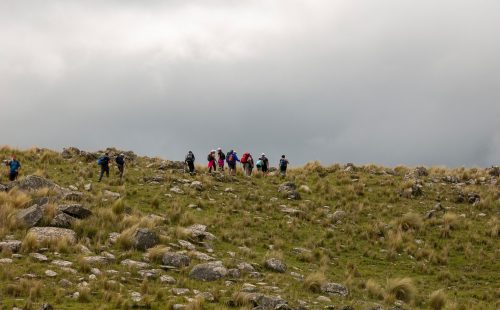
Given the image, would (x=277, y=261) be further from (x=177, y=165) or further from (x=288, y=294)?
(x=177, y=165)

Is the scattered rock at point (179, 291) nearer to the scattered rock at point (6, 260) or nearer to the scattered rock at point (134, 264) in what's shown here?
the scattered rock at point (134, 264)

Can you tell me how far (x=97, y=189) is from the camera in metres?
30.1

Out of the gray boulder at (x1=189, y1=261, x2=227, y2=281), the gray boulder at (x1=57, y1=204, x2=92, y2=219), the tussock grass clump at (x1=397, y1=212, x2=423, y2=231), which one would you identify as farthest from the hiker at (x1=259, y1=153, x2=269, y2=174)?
the gray boulder at (x1=189, y1=261, x2=227, y2=281)

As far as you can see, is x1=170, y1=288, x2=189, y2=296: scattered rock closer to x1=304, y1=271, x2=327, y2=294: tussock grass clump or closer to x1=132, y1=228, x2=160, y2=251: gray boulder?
x1=132, y1=228, x2=160, y2=251: gray boulder

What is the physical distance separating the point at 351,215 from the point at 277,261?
39.9 feet

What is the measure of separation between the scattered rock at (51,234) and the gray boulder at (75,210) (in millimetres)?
2016

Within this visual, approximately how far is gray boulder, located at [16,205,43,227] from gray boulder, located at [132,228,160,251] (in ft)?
13.5

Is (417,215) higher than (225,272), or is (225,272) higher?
(417,215)

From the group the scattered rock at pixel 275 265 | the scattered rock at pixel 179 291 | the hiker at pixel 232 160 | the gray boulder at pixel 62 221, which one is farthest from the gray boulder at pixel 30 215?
the hiker at pixel 232 160

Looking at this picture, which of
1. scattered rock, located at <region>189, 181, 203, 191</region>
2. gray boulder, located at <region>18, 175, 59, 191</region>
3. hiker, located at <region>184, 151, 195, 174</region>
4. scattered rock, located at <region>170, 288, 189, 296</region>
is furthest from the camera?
hiker, located at <region>184, 151, 195, 174</region>

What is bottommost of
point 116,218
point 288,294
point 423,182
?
point 288,294

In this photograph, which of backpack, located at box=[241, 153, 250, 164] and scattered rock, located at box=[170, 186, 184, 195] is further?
backpack, located at box=[241, 153, 250, 164]

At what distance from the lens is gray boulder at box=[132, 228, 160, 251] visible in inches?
758

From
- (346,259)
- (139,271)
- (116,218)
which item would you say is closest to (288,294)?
(139,271)
